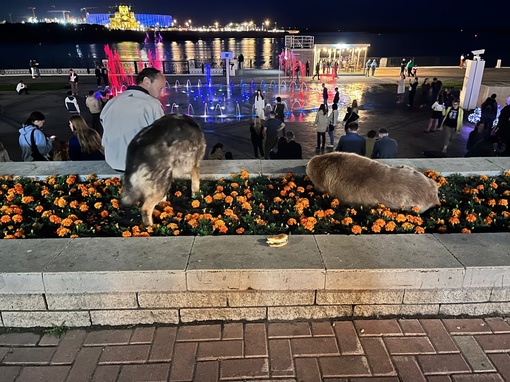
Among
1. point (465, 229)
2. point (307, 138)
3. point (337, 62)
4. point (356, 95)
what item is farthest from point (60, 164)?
point (337, 62)

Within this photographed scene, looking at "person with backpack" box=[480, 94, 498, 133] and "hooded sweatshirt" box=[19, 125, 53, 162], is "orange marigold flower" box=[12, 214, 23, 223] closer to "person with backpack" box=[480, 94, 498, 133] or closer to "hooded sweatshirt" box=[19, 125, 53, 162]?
"hooded sweatshirt" box=[19, 125, 53, 162]

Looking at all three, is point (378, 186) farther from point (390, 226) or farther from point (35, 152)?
point (35, 152)

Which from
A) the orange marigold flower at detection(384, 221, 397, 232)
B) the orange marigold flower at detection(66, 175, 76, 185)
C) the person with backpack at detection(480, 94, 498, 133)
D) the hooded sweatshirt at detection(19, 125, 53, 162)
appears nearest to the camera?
the orange marigold flower at detection(384, 221, 397, 232)

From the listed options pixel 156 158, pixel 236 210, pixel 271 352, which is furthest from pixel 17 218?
pixel 271 352

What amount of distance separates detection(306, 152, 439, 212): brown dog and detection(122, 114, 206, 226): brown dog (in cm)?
225

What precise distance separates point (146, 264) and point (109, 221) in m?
1.65

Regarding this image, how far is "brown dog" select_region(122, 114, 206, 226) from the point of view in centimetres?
482

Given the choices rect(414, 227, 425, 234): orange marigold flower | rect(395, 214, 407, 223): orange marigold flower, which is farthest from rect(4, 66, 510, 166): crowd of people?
rect(414, 227, 425, 234): orange marigold flower

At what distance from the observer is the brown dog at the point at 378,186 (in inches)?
216

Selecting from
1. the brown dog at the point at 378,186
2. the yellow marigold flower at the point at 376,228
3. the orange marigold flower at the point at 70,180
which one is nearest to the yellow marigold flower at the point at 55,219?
the orange marigold flower at the point at 70,180

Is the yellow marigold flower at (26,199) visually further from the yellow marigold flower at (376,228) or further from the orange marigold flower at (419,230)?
the orange marigold flower at (419,230)

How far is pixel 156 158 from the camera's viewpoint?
485 cm

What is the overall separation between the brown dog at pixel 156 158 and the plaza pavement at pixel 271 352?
5.37 feet

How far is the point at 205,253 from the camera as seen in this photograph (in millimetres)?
4250
